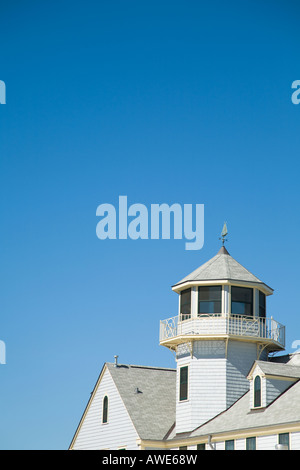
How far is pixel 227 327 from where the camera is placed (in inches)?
1687

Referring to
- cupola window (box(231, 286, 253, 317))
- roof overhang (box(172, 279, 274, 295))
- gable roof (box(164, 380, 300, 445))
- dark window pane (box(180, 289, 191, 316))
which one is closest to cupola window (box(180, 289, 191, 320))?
dark window pane (box(180, 289, 191, 316))

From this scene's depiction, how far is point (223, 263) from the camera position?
4544 centimetres

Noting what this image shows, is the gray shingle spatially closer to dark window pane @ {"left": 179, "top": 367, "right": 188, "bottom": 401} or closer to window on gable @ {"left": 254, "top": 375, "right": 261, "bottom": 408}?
dark window pane @ {"left": 179, "top": 367, "right": 188, "bottom": 401}

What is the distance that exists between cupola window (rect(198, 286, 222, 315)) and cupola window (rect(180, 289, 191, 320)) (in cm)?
81

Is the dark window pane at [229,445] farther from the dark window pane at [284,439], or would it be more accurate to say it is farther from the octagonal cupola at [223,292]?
the octagonal cupola at [223,292]

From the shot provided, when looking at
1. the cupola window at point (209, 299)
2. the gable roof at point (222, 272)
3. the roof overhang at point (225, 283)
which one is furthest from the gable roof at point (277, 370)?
the gable roof at point (222, 272)

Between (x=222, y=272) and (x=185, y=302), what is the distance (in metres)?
2.70

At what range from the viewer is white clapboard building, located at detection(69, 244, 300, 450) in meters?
40.3

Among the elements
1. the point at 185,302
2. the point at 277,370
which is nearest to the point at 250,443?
the point at 277,370

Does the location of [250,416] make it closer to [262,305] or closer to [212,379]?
[212,379]

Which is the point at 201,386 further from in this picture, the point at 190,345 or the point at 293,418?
the point at 293,418

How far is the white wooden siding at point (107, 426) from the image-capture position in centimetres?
4397
